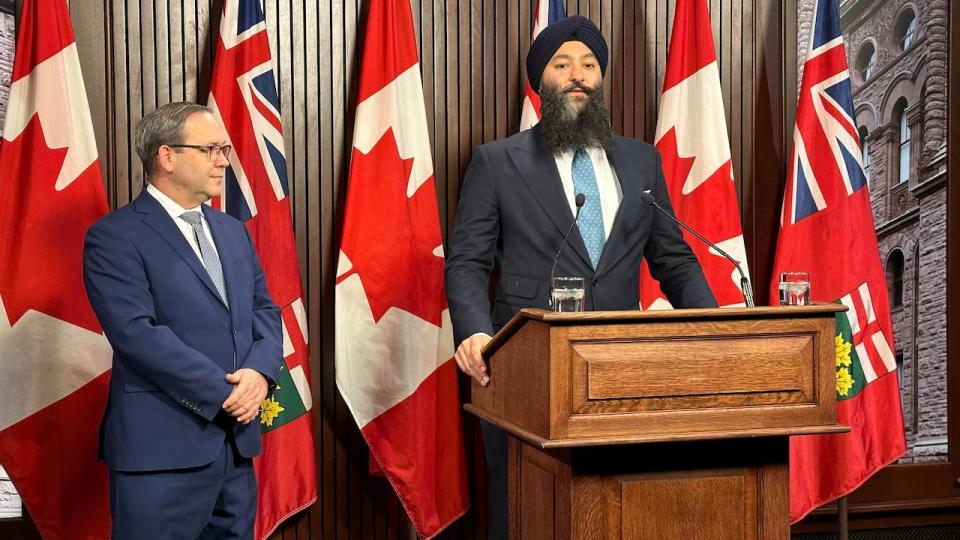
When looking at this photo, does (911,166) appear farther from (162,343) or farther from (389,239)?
(162,343)

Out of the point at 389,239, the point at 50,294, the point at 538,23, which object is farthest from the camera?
the point at 538,23

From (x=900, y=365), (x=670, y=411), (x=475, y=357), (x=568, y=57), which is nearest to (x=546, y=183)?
(x=568, y=57)

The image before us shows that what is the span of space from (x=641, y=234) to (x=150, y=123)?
1.46 m

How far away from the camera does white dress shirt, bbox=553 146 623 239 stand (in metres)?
2.62

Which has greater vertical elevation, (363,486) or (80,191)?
(80,191)

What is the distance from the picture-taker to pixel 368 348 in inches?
139

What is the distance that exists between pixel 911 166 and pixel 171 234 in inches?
129

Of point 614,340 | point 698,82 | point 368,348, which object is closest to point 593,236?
point 614,340

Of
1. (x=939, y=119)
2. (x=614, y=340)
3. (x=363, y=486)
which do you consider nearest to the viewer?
(x=614, y=340)

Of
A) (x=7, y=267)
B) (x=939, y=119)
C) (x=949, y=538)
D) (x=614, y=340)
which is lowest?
(x=949, y=538)

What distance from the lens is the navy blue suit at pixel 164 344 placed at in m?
2.53

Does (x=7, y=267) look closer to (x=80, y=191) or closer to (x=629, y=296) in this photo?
(x=80, y=191)

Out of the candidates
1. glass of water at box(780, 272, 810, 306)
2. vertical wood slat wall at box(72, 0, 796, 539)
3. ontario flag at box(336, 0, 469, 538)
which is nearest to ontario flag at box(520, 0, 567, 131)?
vertical wood slat wall at box(72, 0, 796, 539)

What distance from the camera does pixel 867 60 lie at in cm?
432
